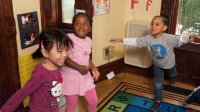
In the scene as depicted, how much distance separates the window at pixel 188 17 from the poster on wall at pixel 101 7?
87 centimetres

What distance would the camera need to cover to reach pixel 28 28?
79.8 inches

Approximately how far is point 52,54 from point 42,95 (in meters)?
0.25

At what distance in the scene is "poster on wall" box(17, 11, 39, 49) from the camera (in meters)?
1.96

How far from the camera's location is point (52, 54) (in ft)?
4.32

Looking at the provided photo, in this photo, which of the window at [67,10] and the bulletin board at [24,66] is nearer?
the bulletin board at [24,66]

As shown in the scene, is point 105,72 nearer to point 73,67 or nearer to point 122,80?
point 122,80

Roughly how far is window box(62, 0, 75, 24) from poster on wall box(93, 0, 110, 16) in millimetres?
255

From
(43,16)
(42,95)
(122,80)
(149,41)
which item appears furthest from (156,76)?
(42,95)

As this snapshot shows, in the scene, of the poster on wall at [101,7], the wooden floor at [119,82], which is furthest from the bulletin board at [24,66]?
the poster on wall at [101,7]

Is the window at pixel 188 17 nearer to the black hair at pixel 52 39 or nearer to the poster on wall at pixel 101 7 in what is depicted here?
the poster on wall at pixel 101 7

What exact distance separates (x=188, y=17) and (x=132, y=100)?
1.20m

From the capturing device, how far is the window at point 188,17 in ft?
9.15

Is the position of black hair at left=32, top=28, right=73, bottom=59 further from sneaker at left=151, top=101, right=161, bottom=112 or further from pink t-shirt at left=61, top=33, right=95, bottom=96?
sneaker at left=151, top=101, right=161, bottom=112

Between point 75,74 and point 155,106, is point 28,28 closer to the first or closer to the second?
point 75,74
